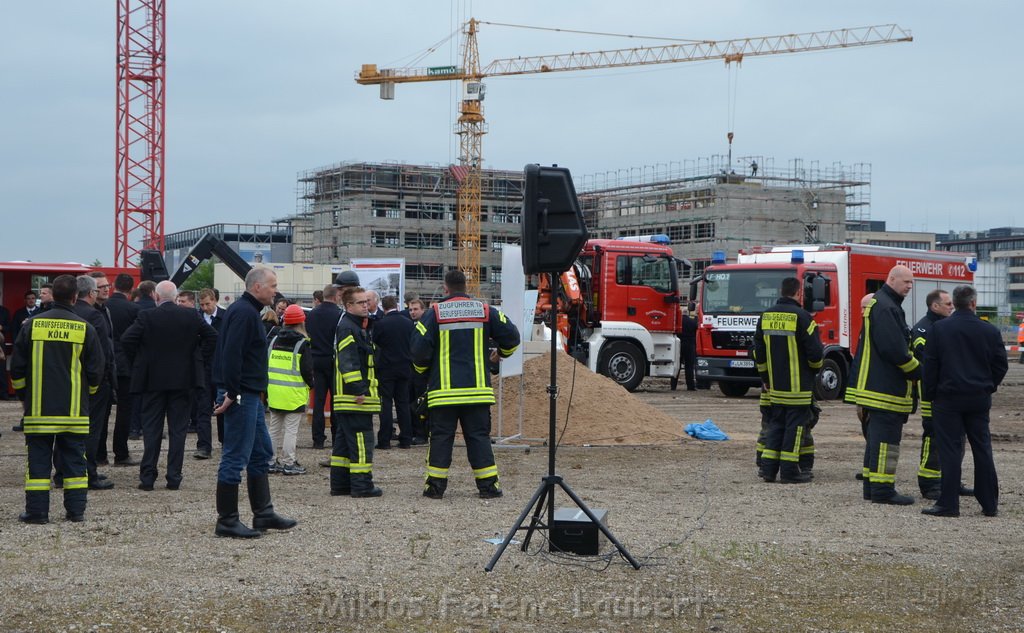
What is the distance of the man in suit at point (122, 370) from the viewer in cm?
1188

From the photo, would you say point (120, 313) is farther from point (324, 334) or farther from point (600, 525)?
point (600, 525)

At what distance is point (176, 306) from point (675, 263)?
49.9ft

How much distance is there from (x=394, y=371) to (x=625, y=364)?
11.1 m

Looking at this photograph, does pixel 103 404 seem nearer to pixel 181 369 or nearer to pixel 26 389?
pixel 181 369

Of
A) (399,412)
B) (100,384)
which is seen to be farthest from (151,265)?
(100,384)

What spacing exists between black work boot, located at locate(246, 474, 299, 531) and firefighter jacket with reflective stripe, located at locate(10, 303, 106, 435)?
4.93ft

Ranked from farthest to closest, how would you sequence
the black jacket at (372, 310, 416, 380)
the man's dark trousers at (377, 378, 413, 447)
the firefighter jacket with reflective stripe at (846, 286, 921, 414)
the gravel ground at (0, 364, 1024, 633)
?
the man's dark trousers at (377, 378, 413, 447)
the black jacket at (372, 310, 416, 380)
the firefighter jacket with reflective stripe at (846, 286, 921, 414)
the gravel ground at (0, 364, 1024, 633)

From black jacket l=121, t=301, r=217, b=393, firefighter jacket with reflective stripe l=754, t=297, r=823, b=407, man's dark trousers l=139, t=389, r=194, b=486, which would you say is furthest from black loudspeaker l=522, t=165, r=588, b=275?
man's dark trousers l=139, t=389, r=194, b=486

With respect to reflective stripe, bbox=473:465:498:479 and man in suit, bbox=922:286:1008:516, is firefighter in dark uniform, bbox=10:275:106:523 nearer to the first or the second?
reflective stripe, bbox=473:465:498:479

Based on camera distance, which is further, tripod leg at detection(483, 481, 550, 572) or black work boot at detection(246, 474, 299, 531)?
black work boot at detection(246, 474, 299, 531)

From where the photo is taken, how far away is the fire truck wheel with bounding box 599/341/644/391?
23.9m

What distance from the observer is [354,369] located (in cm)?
997

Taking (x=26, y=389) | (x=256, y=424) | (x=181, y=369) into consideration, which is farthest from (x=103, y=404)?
(x=256, y=424)

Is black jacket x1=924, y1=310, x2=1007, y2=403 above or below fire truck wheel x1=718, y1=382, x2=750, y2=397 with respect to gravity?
above
